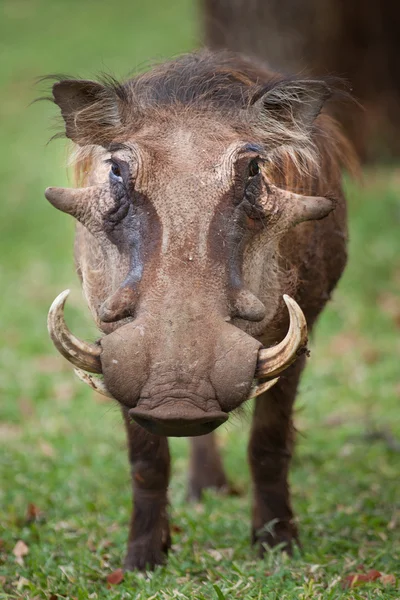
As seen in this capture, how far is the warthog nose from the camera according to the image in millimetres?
2697

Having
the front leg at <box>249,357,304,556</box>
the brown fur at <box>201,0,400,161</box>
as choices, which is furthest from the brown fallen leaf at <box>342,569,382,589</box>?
the brown fur at <box>201,0,400,161</box>

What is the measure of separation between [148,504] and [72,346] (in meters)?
1.22

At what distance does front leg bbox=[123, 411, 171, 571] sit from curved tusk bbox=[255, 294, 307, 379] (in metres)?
1.09

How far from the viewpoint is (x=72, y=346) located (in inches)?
117

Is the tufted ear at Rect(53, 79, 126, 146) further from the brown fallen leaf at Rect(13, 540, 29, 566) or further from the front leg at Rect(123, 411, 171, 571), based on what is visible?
the brown fallen leaf at Rect(13, 540, 29, 566)

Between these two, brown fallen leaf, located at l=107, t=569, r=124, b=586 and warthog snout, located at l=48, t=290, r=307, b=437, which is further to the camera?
brown fallen leaf, located at l=107, t=569, r=124, b=586

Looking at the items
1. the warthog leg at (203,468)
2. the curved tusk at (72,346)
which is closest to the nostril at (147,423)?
the curved tusk at (72,346)

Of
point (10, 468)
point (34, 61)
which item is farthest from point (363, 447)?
point (34, 61)

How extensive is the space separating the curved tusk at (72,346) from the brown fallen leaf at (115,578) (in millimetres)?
1141

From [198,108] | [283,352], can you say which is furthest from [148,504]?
[198,108]

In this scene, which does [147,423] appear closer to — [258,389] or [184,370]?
[184,370]

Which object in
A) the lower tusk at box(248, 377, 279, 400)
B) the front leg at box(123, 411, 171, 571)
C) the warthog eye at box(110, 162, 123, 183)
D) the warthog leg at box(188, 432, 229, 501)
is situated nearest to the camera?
the lower tusk at box(248, 377, 279, 400)

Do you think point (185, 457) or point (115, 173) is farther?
point (185, 457)

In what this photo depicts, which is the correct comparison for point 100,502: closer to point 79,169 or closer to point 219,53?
point 79,169
